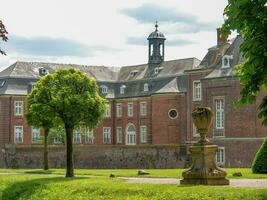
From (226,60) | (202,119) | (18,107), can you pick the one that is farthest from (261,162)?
(18,107)

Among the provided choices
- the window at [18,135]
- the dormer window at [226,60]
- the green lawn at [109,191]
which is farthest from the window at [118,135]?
the green lawn at [109,191]

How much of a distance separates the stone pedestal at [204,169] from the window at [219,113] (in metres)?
29.4

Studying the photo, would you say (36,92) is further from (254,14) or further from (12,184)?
(254,14)

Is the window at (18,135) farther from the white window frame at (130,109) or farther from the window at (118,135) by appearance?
the white window frame at (130,109)

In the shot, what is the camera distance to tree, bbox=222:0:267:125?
33.0 ft

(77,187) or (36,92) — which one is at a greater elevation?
(36,92)

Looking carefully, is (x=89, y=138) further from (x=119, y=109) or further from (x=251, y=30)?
(x=251, y=30)

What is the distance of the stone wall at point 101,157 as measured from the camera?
53031mm

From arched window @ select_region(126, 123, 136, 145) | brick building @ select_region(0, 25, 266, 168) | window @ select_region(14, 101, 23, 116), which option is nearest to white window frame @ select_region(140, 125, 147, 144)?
brick building @ select_region(0, 25, 266, 168)

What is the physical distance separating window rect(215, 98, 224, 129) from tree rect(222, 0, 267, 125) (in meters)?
38.3

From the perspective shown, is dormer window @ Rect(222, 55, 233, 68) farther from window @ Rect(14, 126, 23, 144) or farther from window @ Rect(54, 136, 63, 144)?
window @ Rect(14, 126, 23, 144)

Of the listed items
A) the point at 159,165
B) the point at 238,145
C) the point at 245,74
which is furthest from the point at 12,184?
the point at 159,165

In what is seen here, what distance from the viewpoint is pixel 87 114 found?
88.8ft

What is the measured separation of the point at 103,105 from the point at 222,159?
2074 cm
